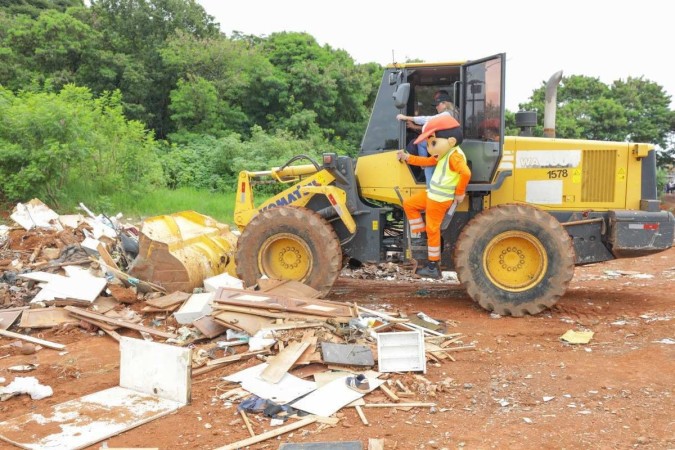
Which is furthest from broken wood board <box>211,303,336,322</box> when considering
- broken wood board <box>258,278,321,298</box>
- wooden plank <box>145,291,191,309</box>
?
wooden plank <box>145,291,191,309</box>

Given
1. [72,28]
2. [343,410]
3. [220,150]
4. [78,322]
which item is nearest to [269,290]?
[78,322]

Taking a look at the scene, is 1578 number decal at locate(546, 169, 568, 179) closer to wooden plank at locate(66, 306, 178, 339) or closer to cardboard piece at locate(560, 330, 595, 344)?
cardboard piece at locate(560, 330, 595, 344)

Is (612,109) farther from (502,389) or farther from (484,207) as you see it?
(502,389)

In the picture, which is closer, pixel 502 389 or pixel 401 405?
pixel 401 405

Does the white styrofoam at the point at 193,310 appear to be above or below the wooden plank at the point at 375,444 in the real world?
above

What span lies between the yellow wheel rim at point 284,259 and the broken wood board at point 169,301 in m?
0.95

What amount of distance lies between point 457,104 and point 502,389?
11.1 ft

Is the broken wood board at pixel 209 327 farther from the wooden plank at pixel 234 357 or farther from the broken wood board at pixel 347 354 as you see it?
the broken wood board at pixel 347 354

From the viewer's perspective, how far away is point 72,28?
2328 centimetres

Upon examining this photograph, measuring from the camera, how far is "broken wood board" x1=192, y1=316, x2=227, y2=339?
226 inches

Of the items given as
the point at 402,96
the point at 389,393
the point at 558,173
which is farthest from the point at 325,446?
the point at 558,173

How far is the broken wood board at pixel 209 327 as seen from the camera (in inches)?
226

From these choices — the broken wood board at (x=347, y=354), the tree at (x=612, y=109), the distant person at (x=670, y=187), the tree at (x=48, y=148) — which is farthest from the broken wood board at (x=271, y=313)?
the distant person at (x=670, y=187)

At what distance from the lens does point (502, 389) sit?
4516 millimetres
